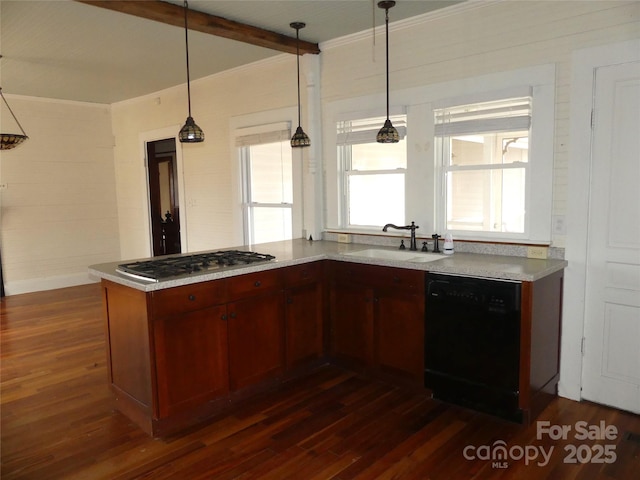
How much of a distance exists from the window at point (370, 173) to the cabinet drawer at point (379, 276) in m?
0.80

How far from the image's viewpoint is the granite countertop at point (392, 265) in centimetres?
276

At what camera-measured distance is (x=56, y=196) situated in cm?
699

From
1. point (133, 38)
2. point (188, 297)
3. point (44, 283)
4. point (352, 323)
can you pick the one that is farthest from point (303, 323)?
point (44, 283)

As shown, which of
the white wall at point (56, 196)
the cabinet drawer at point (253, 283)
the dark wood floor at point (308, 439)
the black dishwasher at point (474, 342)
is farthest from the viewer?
the white wall at point (56, 196)

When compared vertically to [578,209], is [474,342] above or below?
below

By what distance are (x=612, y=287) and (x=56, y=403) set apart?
12.5 feet

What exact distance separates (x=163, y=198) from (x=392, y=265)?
15.9ft

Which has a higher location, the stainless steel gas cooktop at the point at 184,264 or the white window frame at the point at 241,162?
the white window frame at the point at 241,162

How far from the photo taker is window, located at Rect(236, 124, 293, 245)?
5.04 meters

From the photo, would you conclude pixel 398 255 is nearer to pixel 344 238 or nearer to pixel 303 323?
pixel 344 238

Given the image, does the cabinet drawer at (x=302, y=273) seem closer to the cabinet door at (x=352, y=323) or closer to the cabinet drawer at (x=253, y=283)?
the cabinet drawer at (x=253, y=283)

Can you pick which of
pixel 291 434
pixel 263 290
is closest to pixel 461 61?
pixel 263 290

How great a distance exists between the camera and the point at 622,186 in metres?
2.95

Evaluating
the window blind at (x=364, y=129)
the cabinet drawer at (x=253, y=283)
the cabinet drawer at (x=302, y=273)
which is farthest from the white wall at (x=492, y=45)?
the cabinet drawer at (x=253, y=283)
